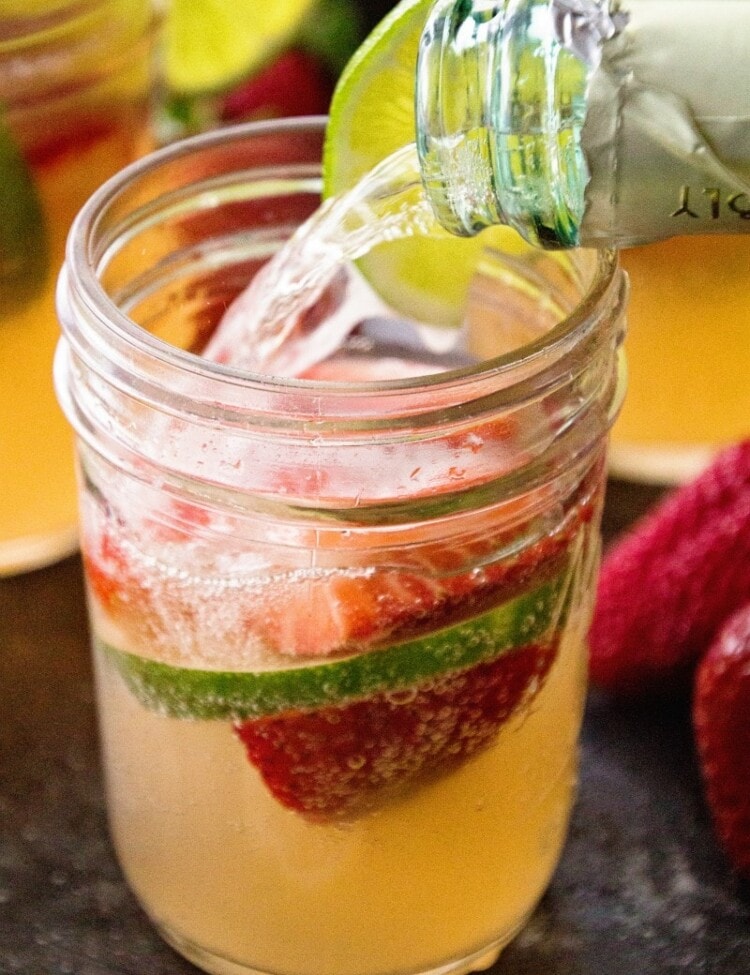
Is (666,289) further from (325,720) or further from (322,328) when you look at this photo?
(325,720)

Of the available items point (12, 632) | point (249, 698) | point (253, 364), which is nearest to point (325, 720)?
point (249, 698)

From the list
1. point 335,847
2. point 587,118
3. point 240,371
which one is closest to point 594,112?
point 587,118

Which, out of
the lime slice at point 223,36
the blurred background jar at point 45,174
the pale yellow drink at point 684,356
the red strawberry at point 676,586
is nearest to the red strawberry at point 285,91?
the lime slice at point 223,36

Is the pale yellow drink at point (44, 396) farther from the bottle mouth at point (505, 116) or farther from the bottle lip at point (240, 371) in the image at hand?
the bottle mouth at point (505, 116)

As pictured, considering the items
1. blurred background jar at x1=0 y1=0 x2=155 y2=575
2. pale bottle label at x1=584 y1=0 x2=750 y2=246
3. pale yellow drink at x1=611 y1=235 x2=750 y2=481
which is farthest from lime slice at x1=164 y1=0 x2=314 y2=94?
pale bottle label at x1=584 y1=0 x2=750 y2=246

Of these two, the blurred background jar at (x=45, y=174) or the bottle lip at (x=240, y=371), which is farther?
the blurred background jar at (x=45, y=174)

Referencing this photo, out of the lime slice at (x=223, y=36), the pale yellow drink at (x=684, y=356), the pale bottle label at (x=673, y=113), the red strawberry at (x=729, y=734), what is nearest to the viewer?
the pale bottle label at (x=673, y=113)

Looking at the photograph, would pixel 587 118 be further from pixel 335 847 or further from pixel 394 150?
pixel 335 847
